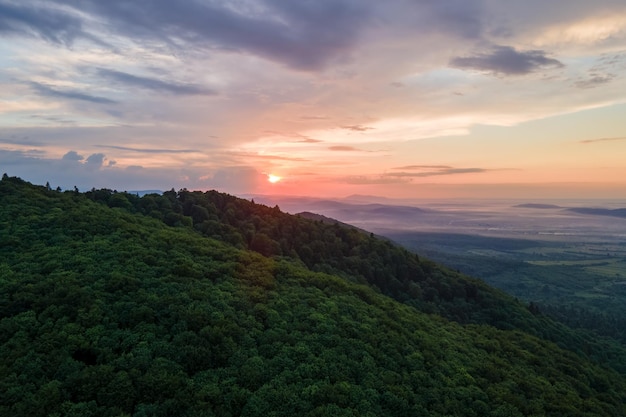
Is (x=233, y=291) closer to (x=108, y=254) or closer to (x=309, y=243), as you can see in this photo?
(x=108, y=254)

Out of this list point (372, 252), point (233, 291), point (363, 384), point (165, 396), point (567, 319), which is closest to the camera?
point (165, 396)

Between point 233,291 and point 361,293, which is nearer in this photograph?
point 233,291

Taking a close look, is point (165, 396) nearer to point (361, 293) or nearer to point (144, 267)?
point (144, 267)

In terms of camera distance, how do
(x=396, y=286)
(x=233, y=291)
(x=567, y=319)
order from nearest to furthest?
(x=233, y=291)
(x=396, y=286)
(x=567, y=319)

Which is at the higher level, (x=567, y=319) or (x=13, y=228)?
(x=13, y=228)

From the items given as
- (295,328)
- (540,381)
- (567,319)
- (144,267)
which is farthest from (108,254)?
A: (567,319)

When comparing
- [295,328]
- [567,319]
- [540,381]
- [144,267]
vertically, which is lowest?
[567,319]

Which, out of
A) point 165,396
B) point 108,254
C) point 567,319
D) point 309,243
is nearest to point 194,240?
point 108,254
